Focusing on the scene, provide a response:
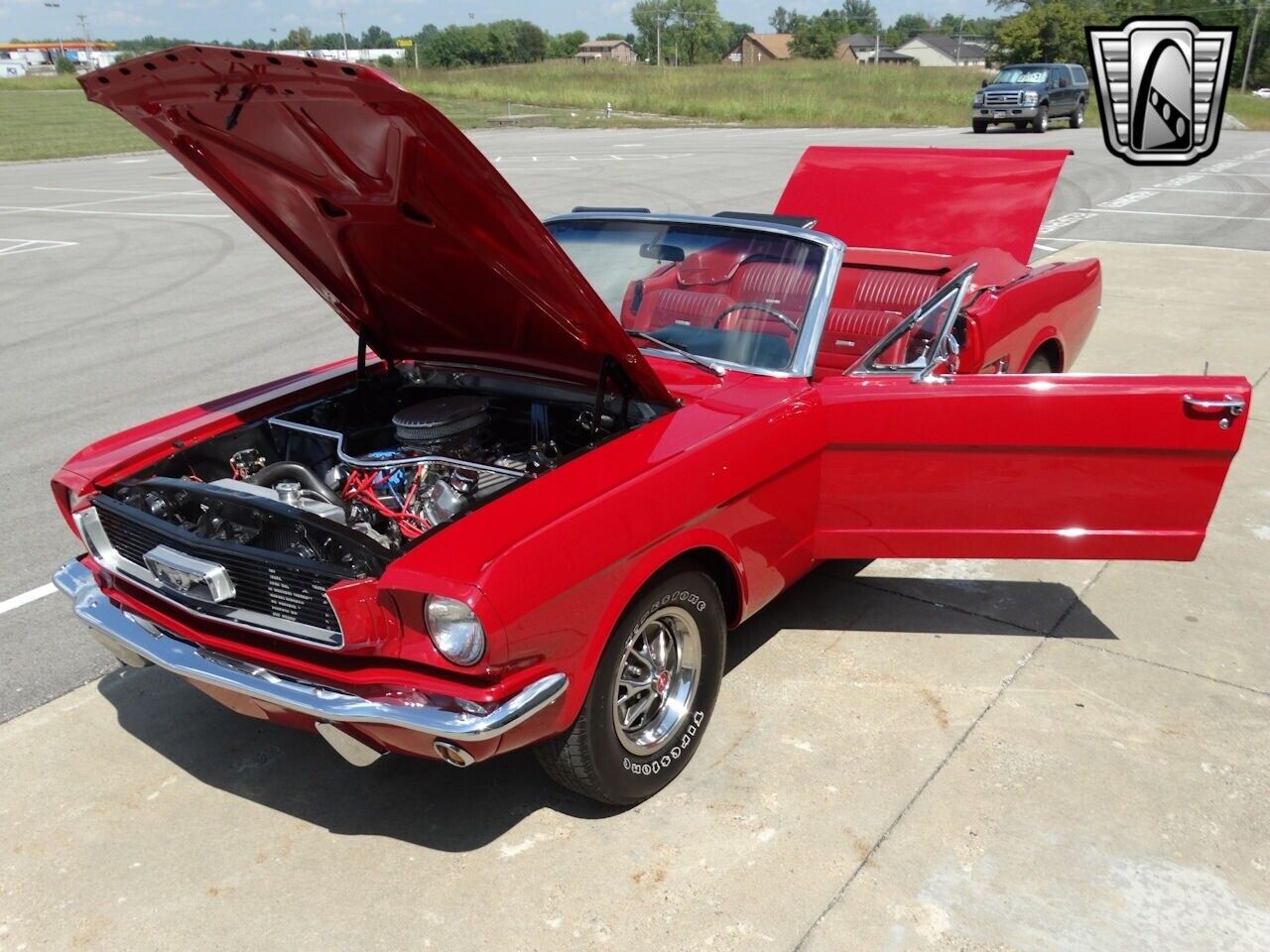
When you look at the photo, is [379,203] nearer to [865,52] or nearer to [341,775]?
[341,775]

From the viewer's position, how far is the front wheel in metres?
3.00

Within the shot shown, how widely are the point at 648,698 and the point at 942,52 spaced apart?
128m

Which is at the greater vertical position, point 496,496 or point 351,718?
point 496,496

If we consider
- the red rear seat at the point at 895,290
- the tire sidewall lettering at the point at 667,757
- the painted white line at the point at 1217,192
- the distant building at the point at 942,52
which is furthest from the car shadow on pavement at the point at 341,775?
the distant building at the point at 942,52

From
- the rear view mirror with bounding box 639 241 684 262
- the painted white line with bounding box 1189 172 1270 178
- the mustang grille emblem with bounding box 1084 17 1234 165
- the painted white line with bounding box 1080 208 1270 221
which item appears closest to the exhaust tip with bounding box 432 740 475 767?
the rear view mirror with bounding box 639 241 684 262

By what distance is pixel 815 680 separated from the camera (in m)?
3.88

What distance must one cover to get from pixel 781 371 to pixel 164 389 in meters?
5.12

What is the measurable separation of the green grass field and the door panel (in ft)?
88.4

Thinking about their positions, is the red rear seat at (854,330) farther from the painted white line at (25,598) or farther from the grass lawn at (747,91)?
the grass lawn at (747,91)

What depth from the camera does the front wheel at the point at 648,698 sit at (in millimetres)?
2996

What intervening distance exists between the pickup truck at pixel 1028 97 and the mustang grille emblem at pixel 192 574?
30.3m

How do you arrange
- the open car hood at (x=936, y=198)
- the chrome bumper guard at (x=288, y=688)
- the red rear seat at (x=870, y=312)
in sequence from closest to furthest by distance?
the chrome bumper guard at (x=288, y=688), the red rear seat at (x=870, y=312), the open car hood at (x=936, y=198)

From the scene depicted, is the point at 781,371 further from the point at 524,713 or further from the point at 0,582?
the point at 0,582

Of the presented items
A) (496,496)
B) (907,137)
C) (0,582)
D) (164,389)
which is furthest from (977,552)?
(907,137)
